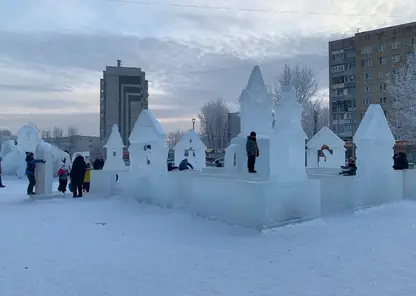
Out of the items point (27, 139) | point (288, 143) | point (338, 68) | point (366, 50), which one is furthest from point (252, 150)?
point (338, 68)

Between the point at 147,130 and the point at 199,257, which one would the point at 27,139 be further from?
Result: the point at 199,257

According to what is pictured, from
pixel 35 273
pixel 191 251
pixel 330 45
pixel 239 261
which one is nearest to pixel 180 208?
pixel 191 251

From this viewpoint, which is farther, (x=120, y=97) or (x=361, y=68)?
(x=120, y=97)

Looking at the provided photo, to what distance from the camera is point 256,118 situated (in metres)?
12.6

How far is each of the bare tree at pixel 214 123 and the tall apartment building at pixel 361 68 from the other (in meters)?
17.0

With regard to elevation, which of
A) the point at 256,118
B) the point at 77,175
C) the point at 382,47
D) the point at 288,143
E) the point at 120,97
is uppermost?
the point at 382,47

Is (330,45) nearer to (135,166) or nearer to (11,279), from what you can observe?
(135,166)

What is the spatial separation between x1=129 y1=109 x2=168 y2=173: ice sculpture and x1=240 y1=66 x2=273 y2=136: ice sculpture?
3.06 meters

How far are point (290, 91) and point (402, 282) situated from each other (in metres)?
5.67

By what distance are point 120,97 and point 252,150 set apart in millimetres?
74357

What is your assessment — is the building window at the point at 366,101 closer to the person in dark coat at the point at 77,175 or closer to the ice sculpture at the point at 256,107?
the person in dark coat at the point at 77,175

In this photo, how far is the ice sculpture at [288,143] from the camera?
10148 mm

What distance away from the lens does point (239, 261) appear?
7.37 metres

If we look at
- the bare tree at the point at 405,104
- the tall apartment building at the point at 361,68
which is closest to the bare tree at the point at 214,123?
the tall apartment building at the point at 361,68
